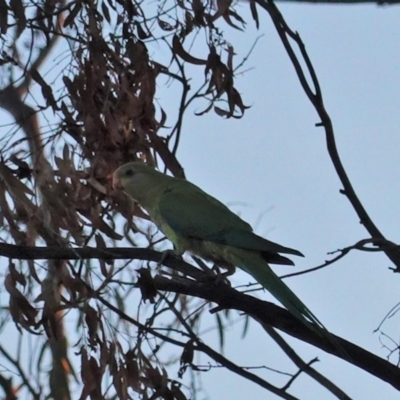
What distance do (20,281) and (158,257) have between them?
0.35 metres

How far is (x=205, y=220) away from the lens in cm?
229

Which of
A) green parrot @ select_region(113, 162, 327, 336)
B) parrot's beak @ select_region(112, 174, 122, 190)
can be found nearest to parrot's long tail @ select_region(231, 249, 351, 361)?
green parrot @ select_region(113, 162, 327, 336)

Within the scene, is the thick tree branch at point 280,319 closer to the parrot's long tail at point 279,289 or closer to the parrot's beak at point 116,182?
the parrot's long tail at point 279,289

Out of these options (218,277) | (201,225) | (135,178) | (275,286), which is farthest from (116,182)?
(275,286)

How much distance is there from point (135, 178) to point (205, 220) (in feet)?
0.77

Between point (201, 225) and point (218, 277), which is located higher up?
point (201, 225)

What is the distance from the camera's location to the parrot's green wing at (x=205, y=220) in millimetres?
2064

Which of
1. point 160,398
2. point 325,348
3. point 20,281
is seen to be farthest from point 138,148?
point 325,348

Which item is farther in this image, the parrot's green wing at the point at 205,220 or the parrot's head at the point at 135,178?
the parrot's head at the point at 135,178

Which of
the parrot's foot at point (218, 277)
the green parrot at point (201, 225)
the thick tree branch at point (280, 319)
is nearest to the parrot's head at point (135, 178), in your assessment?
the green parrot at point (201, 225)

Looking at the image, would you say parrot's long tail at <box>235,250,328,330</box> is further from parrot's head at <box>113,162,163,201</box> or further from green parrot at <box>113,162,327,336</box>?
parrot's head at <box>113,162,163,201</box>

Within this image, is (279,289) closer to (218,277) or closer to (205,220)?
(218,277)

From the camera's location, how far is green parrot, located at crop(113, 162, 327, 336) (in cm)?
201

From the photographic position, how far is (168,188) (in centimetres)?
246
